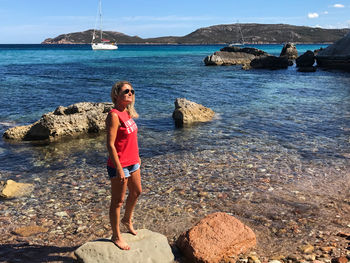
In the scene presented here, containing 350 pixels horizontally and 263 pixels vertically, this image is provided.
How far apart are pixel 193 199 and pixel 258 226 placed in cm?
162

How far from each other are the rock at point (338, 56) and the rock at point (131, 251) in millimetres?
44786

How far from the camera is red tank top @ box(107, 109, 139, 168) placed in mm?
4168

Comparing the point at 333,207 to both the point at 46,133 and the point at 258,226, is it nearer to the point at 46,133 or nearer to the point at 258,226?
the point at 258,226

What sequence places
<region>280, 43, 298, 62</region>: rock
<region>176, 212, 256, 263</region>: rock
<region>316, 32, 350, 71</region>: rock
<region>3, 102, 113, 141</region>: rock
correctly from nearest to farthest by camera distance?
<region>176, 212, 256, 263</region>: rock → <region>3, 102, 113, 141</region>: rock → <region>316, 32, 350, 71</region>: rock → <region>280, 43, 298, 62</region>: rock

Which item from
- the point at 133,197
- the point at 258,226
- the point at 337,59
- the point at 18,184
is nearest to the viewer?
the point at 133,197

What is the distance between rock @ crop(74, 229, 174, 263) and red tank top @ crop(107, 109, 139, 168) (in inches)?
48.9

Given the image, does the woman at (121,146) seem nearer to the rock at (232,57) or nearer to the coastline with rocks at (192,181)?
the coastline with rocks at (192,181)

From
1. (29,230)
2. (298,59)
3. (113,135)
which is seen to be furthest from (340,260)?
(298,59)

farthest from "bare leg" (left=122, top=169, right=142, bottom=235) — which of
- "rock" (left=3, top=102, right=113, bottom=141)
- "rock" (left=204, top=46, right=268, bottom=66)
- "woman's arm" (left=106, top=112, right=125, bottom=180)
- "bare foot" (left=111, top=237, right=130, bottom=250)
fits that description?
"rock" (left=204, top=46, right=268, bottom=66)

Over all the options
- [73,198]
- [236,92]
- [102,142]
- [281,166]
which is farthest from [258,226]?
[236,92]

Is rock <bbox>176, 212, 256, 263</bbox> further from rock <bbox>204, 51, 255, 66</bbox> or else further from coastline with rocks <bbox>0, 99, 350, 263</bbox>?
rock <bbox>204, 51, 255, 66</bbox>

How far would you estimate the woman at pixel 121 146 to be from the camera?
13.4 ft

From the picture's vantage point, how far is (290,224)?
5.77 meters

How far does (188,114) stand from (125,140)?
396 inches
